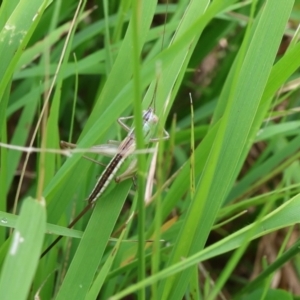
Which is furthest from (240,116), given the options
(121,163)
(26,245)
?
(26,245)

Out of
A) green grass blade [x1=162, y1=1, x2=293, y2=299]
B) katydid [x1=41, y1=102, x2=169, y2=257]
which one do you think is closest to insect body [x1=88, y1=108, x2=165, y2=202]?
katydid [x1=41, y1=102, x2=169, y2=257]

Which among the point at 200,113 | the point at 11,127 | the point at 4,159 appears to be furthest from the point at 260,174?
the point at 11,127

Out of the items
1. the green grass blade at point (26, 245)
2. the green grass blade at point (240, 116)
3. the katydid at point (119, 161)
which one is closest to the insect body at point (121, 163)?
the katydid at point (119, 161)

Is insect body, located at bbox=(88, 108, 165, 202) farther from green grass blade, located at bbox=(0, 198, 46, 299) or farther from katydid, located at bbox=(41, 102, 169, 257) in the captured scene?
green grass blade, located at bbox=(0, 198, 46, 299)

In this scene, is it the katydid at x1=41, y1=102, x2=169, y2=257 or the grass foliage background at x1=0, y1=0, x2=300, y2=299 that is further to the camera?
the katydid at x1=41, y1=102, x2=169, y2=257

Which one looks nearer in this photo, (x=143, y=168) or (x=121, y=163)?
(x=143, y=168)

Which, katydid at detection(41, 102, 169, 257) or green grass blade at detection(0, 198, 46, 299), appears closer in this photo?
green grass blade at detection(0, 198, 46, 299)

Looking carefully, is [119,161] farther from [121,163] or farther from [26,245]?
[26,245]

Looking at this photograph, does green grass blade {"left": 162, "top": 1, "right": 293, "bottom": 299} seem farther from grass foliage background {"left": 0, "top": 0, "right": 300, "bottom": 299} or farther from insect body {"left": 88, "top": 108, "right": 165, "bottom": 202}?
insect body {"left": 88, "top": 108, "right": 165, "bottom": 202}

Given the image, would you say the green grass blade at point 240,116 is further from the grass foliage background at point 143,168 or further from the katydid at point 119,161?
the katydid at point 119,161

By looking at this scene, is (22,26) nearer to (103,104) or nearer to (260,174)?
(103,104)

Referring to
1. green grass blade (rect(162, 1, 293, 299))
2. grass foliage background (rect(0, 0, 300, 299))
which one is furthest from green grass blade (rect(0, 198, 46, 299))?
green grass blade (rect(162, 1, 293, 299))
